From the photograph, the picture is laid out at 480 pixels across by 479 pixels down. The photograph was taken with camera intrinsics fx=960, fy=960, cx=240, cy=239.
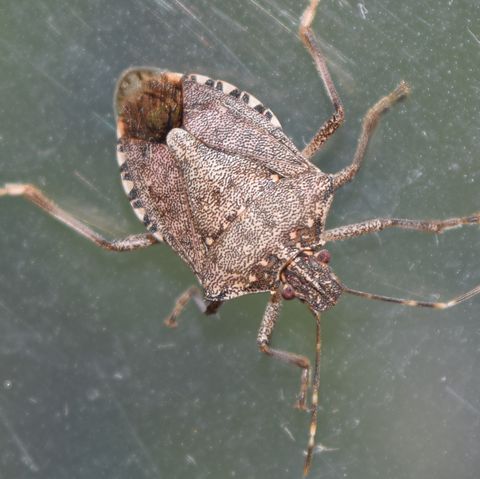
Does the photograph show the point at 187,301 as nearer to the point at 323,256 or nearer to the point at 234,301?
the point at 234,301

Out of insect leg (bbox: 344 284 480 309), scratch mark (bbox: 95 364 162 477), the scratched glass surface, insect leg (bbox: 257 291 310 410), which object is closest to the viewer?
insect leg (bbox: 344 284 480 309)

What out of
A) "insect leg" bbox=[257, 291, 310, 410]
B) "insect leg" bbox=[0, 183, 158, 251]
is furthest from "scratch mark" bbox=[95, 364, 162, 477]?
"insect leg" bbox=[257, 291, 310, 410]

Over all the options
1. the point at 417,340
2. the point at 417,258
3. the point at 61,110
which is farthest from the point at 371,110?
the point at 61,110

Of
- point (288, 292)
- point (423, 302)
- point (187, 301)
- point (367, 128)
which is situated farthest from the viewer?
point (187, 301)

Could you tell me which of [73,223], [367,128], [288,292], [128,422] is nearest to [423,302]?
[288,292]

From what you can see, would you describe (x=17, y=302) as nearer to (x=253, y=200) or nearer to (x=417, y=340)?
(x=253, y=200)

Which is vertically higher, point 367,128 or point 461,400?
point 367,128

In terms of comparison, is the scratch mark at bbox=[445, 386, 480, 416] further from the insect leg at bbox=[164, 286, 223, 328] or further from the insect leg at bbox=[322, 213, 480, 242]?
the insect leg at bbox=[164, 286, 223, 328]
